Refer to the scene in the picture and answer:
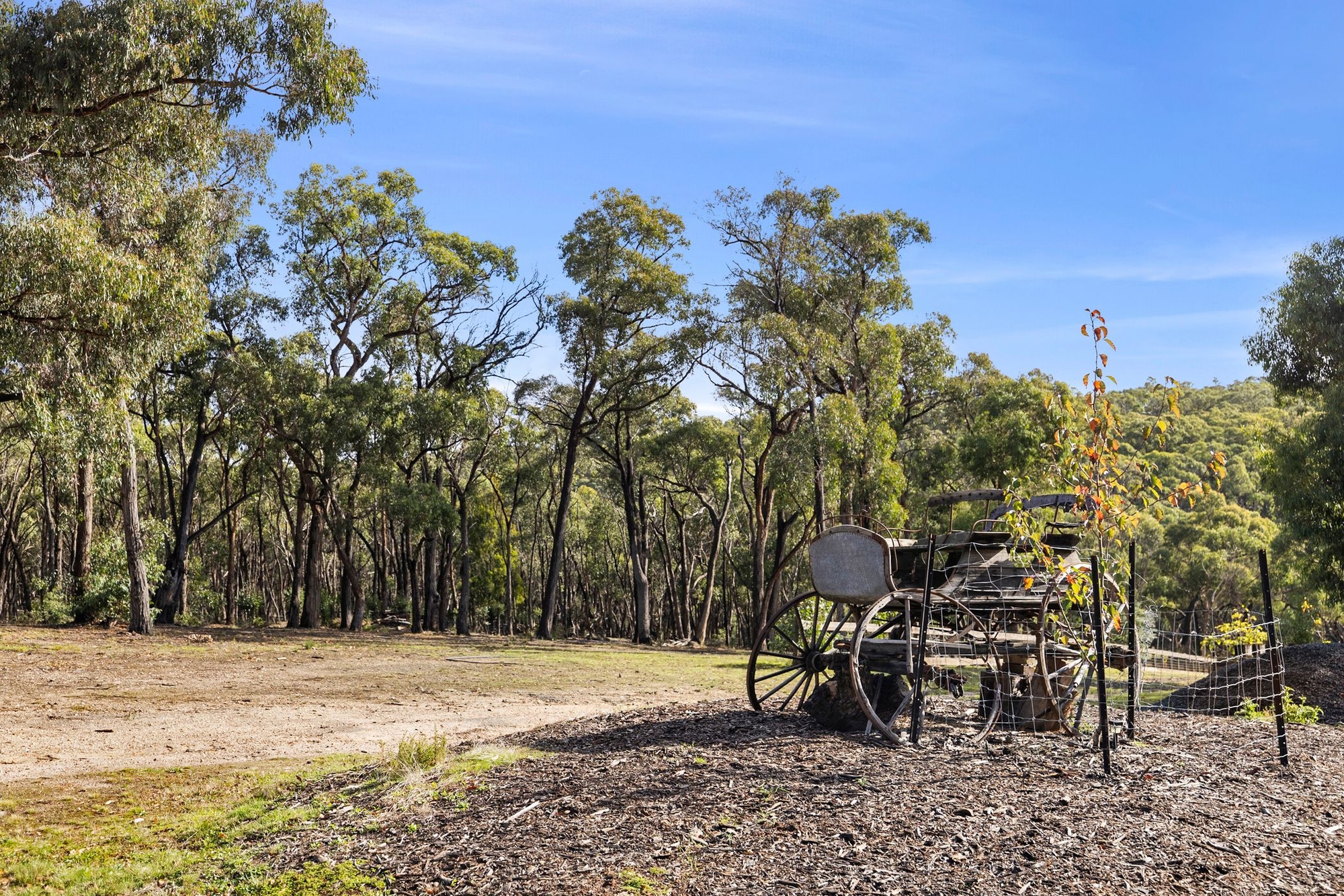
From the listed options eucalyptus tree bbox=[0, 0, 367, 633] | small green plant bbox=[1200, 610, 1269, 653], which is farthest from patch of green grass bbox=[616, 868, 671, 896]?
eucalyptus tree bbox=[0, 0, 367, 633]

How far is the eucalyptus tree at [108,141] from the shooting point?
1252 centimetres

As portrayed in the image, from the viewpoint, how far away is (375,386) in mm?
29281

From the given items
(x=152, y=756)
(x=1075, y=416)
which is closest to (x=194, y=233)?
(x=152, y=756)

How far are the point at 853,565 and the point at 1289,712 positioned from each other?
551 centimetres

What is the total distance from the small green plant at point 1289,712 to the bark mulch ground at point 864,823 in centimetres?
237

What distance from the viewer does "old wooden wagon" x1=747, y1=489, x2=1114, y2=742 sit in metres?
8.39

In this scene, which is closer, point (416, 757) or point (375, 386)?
point (416, 757)

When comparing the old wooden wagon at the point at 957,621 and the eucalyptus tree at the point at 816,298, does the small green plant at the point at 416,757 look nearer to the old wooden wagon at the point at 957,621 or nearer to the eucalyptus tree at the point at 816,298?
the old wooden wagon at the point at 957,621

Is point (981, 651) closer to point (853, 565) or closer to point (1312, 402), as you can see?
point (853, 565)

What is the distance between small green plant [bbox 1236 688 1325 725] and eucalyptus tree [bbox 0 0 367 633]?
14065mm

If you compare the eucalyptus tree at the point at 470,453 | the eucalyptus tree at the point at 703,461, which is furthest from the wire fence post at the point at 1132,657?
the eucalyptus tree at the point at 703,461

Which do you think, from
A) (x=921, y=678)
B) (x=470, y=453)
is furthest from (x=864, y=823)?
(x=470, y=453)

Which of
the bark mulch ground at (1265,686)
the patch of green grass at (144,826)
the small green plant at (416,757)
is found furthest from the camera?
the bark mulch ground at (1265,686)

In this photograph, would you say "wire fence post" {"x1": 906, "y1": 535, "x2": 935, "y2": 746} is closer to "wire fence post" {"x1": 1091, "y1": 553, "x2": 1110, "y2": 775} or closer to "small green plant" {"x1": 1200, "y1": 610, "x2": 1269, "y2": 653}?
"wire fence post" {"x1": 1091, "y1": 553, "x2": 1110, "y2": 775}
